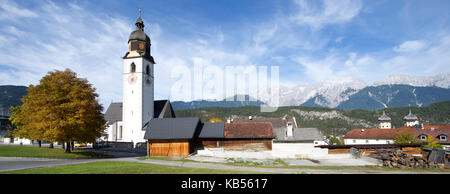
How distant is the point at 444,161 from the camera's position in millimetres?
24375

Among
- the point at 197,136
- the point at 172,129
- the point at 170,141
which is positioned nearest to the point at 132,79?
the point at 172,129

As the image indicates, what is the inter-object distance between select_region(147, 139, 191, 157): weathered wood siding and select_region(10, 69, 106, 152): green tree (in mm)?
7351

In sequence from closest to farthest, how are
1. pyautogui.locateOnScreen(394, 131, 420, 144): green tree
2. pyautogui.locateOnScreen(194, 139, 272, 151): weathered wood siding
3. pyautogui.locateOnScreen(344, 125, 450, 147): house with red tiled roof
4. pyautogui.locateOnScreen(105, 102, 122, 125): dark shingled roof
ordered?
1. pyautogui.locateOnScreen(194, 139, 272, 151): weathered wood siding
2. pyautogui.locateOnScreen(394, 131, 420, 144): green tree
3. pyautogui.locateOnScreen(105, 102, 122, 125): dark shingled roof
4. pyautogui.locateOnScreen(344, 125, 450, 147): house with red tiled roof

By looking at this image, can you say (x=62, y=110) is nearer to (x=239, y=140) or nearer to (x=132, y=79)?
(x=239, y=140)

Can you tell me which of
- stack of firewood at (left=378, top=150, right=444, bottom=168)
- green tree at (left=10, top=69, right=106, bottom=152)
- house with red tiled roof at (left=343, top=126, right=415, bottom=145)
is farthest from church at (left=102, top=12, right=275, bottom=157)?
house with red tiled roof at (left=343, top=126, right=415, bottom=145)

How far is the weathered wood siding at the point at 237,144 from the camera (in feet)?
113

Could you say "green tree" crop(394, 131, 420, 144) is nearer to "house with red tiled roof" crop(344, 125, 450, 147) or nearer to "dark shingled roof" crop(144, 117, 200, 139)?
"house with red tiled roof" crop(344, 125, 450, 147)

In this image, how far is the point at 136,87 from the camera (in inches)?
1977

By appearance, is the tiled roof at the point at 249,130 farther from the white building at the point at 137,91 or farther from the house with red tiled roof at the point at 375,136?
the house with red tiled roof at the point at 375,136

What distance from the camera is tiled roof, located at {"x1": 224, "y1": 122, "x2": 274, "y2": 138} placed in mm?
34513
